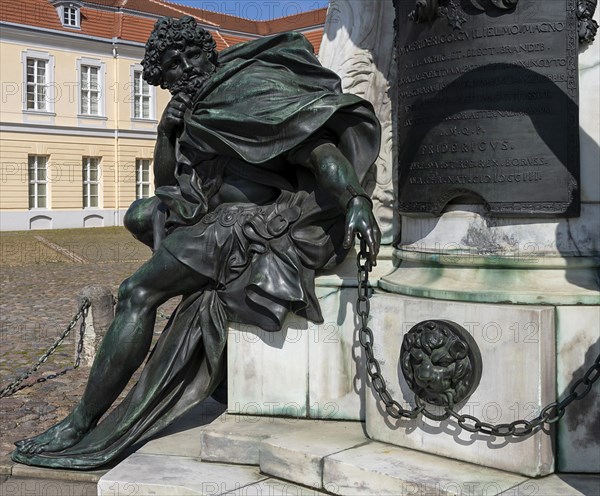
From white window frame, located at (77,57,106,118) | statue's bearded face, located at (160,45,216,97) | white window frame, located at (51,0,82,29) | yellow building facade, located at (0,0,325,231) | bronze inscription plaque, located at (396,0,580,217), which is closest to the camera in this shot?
bronze inscription plaque, located at (396,0,580,217)

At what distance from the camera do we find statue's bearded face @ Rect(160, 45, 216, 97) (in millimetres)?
4148

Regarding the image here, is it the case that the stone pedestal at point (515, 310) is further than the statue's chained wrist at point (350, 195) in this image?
No

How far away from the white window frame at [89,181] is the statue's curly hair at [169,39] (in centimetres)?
2893

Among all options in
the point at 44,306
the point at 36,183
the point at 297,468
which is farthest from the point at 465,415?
the point at 36,183

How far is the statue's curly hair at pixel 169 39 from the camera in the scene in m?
4.09

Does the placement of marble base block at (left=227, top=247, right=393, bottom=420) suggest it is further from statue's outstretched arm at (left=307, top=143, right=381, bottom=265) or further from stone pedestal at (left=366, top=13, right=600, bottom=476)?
statue's outstretched arm at (left=307, top=143, right=381, bottom=265)

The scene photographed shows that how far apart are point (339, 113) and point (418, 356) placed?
1.23 m

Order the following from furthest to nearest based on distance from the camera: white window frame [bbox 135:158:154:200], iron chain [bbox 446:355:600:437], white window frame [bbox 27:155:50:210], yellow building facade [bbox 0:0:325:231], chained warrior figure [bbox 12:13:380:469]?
white window frame [bbox 135:158:154:200] < white window frame [bbox 27:155:50:210] < yellow building facade [bbox 0:0:325:231] < chained warrior figure [bbox 12:13:380:469] < iron chain [bbox 446:355:600:437]

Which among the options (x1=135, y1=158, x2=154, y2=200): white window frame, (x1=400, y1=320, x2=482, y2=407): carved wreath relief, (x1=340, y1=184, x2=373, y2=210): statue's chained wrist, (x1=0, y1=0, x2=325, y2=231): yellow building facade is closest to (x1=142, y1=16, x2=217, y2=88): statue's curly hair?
(x1=340, y1=184, x2=373, y2=210): statue's chained wrist

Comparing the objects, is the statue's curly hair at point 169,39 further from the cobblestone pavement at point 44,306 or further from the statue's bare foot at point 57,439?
the cobblestone pavement at point 44,306

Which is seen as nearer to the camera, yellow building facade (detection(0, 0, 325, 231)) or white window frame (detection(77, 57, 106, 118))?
yellow building facade (detection(0, 0, 325, 231))

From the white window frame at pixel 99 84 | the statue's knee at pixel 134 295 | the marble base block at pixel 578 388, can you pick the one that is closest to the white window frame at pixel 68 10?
the white window frame at pixel 99 84

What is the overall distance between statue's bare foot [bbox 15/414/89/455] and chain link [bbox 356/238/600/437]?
1.47m

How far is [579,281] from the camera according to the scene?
11.0ft
